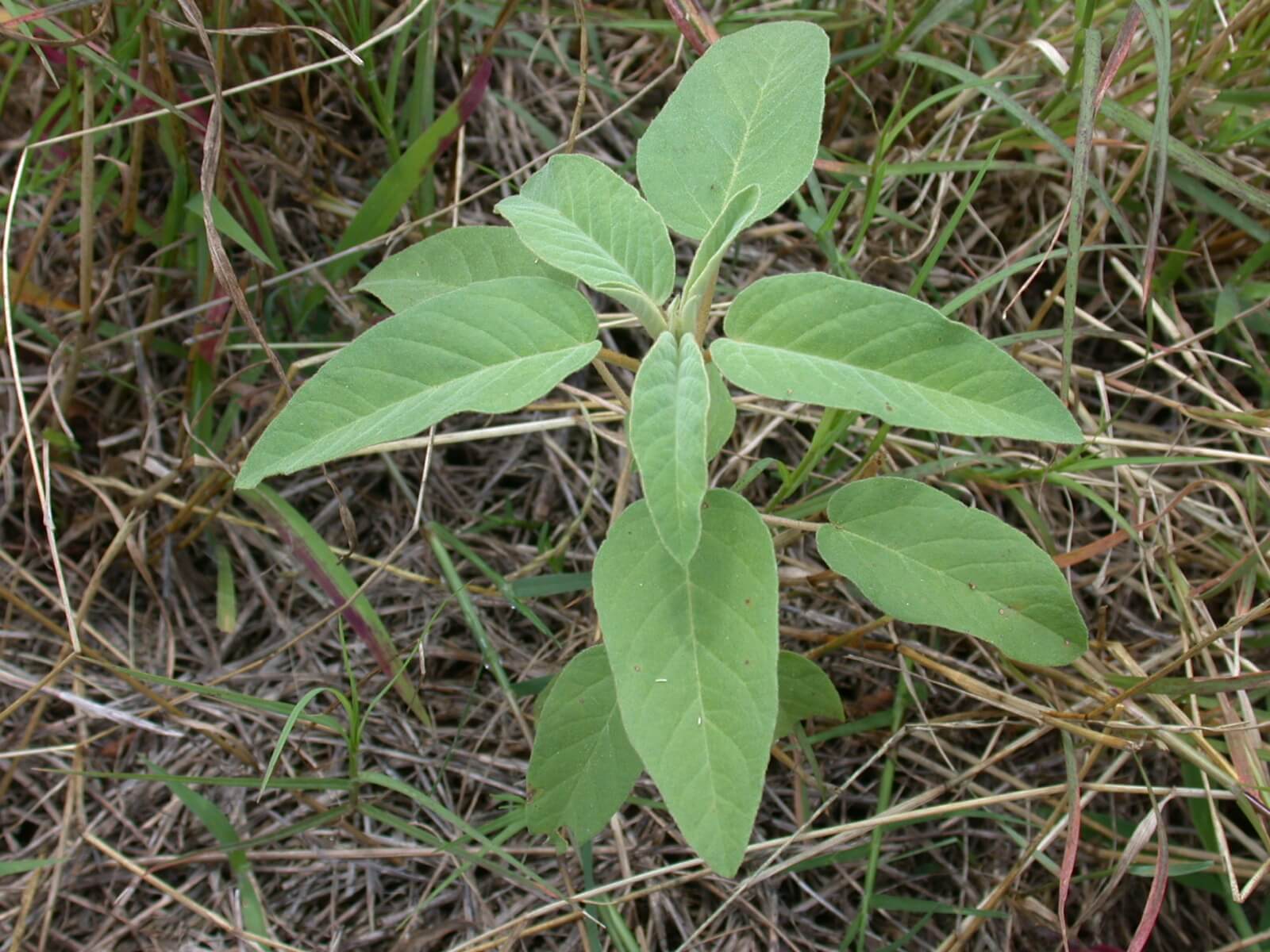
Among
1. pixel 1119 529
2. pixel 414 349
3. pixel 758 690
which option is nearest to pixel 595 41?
pixel 414 349

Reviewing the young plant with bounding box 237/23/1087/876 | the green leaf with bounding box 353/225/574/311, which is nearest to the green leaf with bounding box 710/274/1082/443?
the young plant with bounding box 237/23/1087/876

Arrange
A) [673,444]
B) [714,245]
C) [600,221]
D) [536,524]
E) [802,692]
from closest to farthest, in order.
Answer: [673,444] < [714,245] < [600,221] < [802,692] < [536,524]

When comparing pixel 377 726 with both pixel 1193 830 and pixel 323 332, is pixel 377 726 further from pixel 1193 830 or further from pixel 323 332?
pixel 1193 830

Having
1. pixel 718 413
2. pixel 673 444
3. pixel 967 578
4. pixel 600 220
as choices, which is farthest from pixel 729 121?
pixel 967 578

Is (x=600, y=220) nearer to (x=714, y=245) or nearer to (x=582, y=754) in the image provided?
(x=714, y=245)

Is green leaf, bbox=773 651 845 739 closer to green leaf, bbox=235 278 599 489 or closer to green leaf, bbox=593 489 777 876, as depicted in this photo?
green leaf, bbox=593 489 777 876

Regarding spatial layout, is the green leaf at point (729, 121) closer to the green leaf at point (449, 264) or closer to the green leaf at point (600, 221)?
the green leaf at point (600, 221)
